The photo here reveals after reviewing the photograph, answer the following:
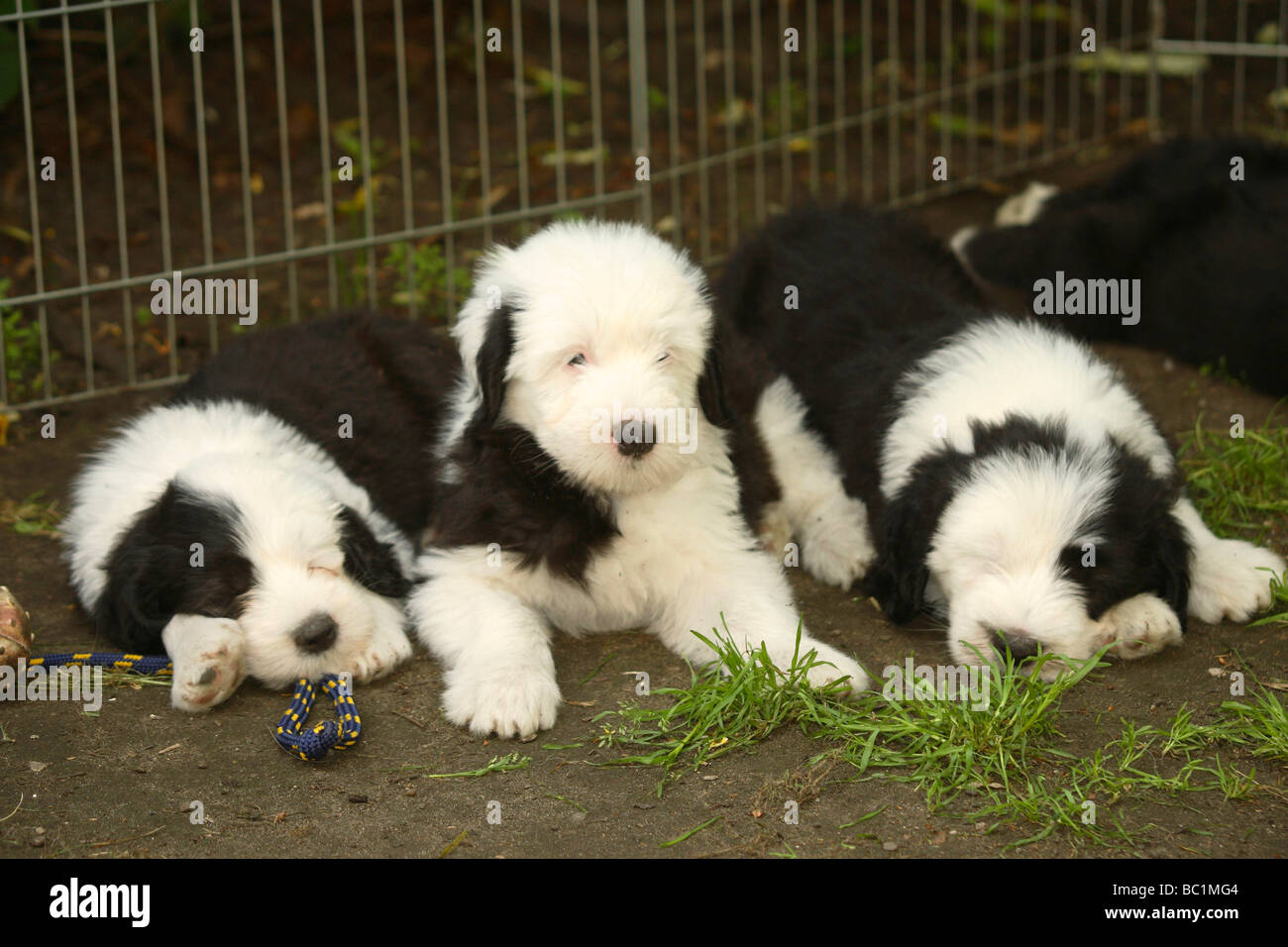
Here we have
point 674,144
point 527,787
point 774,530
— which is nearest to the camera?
point 527,787

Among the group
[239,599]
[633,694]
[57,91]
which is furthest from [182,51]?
[633,694]

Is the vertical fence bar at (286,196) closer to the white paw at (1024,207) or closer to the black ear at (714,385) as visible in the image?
the black ear at (714,385)

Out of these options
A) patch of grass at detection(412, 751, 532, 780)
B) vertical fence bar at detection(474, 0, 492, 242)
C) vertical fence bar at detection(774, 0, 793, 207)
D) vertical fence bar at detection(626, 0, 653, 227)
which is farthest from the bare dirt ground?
vertical fence bar at detection(774, 0, 793, 207)

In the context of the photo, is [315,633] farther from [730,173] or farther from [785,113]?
[785,113]

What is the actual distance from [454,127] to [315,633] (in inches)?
206

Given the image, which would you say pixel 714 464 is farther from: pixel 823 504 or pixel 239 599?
pixel 239 599

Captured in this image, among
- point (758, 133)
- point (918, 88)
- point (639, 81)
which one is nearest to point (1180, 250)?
point (758, 133)

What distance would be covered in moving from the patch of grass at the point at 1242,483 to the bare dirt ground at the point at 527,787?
73 cm

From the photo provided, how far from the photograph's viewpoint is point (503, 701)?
376cm

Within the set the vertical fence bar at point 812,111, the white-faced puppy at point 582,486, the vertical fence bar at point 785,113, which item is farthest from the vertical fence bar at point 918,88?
the white-faced puppy at point 582,486

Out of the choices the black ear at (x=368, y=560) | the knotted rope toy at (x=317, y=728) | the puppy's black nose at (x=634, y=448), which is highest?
the puppy's black nose at (x=634, y=448)

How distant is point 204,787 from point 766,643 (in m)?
1.55

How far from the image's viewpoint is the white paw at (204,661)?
12.5 ft

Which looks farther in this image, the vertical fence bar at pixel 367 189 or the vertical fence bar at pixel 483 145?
the vertical fence bar at pixel 483 145
